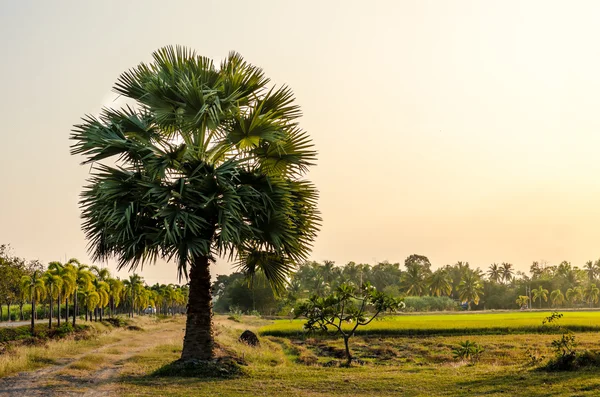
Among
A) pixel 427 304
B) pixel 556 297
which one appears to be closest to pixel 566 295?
pixel 556 297

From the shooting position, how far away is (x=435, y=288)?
431 ft

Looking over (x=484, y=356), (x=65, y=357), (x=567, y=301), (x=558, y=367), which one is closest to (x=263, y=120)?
(x=558, y=367)

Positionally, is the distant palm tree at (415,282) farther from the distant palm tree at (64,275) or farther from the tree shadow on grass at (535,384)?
the tree shadow on grass at (535,384)

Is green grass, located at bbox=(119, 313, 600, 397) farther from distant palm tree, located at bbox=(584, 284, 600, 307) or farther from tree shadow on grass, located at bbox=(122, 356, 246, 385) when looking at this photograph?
distant palm tree, located at bbox=(584, 284, 600, 307)

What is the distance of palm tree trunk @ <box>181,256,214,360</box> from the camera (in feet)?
56.0

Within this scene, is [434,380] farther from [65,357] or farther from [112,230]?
[65,357]

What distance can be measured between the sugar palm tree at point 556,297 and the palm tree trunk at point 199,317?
12765 centimetres

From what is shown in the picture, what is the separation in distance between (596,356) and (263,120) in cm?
1120

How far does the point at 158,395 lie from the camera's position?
12898 mm

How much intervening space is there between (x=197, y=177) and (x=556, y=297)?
426 feet

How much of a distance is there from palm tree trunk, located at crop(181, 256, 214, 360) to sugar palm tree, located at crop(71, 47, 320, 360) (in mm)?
30

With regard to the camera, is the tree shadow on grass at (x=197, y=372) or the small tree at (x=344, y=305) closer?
the tree shadow on grass at (x=197, y=372)

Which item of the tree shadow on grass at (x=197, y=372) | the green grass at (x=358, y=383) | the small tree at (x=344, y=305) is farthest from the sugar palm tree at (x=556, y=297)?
the tree shadow on grass at (x=197, y=372)

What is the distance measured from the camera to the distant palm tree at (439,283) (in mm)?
130625
